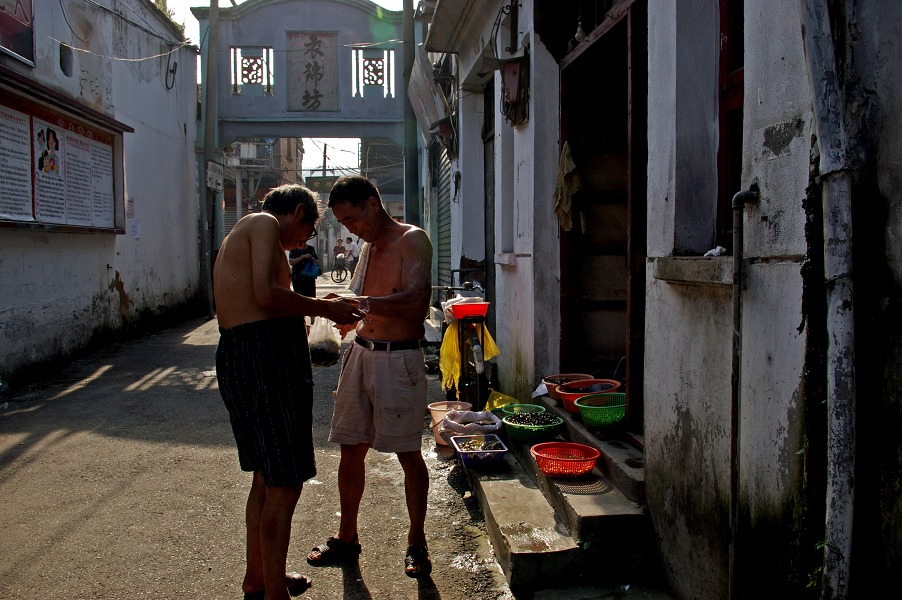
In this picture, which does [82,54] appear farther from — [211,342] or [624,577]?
[624,577]

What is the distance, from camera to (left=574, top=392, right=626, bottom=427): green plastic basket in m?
4.38

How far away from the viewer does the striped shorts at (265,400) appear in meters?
3.16

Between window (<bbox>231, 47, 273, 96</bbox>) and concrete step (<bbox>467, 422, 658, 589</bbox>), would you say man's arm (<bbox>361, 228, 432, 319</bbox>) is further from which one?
window (<bbox>231, 47, 273, 96</bbox>)

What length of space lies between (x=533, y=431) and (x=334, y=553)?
5.27 ft

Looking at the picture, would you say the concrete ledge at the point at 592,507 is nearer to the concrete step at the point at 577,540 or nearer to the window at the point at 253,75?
the concrete step at the point at 577,540

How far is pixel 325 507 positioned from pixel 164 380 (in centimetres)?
487

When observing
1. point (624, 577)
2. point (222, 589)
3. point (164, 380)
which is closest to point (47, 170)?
point (164, 380)

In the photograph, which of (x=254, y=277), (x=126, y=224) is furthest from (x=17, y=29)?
(x=254, y=277)

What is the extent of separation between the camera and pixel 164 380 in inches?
340

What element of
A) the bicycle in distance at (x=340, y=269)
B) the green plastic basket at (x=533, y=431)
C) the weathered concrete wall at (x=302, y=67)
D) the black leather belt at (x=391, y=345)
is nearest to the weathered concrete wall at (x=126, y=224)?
the weathered concrete wall at (x=302, y=67)

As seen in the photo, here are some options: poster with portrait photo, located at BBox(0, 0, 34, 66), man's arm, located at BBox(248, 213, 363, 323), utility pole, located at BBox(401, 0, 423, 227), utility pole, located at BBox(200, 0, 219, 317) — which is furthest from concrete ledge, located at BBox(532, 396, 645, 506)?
utility pole, located at BBox(200, 0, 219, 317)

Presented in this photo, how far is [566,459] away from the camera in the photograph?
13.1 feet

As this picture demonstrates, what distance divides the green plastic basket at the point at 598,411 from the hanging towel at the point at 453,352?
57.6 inches

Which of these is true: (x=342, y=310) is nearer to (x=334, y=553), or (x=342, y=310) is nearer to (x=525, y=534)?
(x=334, y=553)
